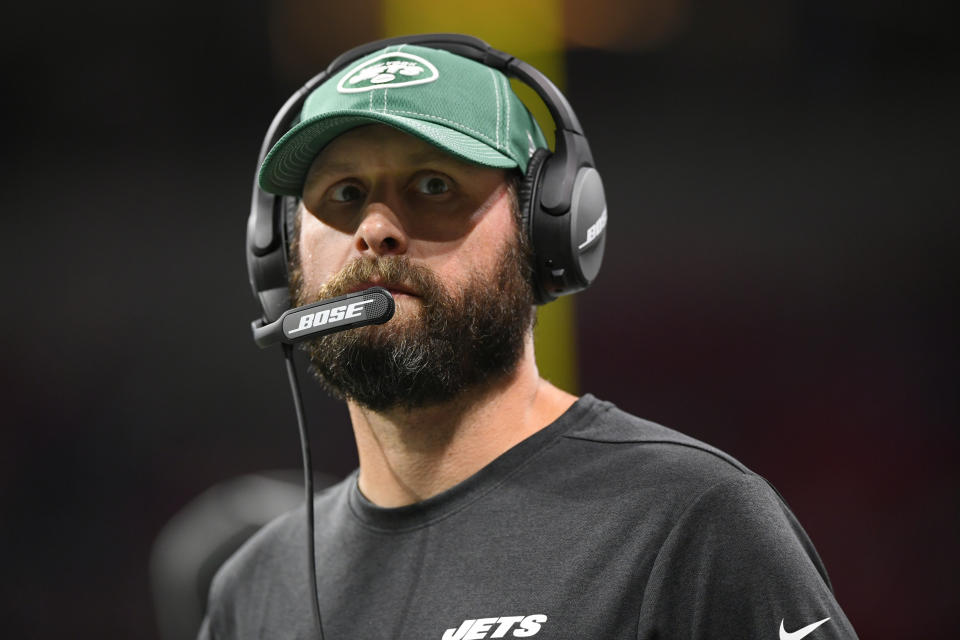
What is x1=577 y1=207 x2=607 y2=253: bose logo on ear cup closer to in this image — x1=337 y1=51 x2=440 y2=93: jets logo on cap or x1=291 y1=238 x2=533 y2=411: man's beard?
x1=291 y1=238 x2=533 y2=411: man's beard

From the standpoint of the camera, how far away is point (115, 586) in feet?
9.00

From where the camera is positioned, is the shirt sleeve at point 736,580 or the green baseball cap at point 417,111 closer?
the shirt sleeve at point 736,580

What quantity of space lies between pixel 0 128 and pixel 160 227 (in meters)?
0.53

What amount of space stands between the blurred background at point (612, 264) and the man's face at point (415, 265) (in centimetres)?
139

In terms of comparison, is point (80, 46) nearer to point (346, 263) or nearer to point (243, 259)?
point (243, 259)

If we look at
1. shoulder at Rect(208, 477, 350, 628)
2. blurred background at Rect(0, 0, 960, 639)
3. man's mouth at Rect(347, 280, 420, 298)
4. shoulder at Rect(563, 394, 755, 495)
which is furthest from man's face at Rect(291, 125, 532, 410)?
blurred background at Rect(0, 0, 960, 639)

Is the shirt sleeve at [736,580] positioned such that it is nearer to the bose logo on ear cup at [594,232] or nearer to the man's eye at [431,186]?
the bose logo on ear cup at [594,232]

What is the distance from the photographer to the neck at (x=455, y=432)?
1.11 m

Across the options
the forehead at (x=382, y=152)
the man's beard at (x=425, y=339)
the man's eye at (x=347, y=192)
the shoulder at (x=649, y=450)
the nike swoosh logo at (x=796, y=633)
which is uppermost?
the forehead at (x=382, y=152)

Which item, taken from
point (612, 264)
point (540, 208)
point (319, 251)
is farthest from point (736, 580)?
point (612, 264)

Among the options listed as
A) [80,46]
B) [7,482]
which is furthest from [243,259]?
[7,482]

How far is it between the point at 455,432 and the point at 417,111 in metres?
0.36

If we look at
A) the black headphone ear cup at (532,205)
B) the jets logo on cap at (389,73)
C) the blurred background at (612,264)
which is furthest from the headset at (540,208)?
the blurred background at (612,264)

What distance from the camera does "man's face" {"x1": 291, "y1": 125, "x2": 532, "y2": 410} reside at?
1055mm
